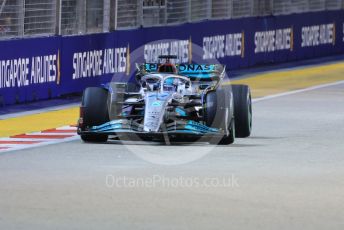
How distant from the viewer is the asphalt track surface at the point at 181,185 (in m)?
11.5

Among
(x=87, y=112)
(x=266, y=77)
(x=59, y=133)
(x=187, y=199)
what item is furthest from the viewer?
(x=266, y=77)

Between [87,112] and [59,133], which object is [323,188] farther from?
[59,133]

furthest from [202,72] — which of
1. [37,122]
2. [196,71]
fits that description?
[37,122]

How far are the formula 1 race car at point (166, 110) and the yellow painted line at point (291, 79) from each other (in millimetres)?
8211

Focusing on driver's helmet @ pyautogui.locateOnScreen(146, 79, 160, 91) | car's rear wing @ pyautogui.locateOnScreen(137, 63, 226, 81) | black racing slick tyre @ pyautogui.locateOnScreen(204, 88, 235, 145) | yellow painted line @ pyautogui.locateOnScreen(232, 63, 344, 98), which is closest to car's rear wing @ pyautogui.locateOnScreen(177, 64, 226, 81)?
car's rear wing @ pyautogui.locateOnScreen(137, 63, 226, 81)

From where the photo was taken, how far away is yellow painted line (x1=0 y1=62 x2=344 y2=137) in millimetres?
20609

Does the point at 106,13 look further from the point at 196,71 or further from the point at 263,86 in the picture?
the point at 196,71

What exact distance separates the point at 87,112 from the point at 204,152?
169cm

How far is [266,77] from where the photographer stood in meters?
31.9

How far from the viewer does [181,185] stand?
13.8m

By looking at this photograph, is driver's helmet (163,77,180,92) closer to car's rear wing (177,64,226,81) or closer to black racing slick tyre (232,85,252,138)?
car's rear wing (177,64,226,81)

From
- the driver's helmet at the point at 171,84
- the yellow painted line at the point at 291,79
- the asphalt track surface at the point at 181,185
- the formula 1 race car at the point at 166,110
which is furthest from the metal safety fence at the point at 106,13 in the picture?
the asphalt track surface at the point at 181,185

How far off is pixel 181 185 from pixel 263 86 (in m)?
15.5

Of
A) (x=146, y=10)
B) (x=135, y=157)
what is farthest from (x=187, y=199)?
(x=146, y=10)
